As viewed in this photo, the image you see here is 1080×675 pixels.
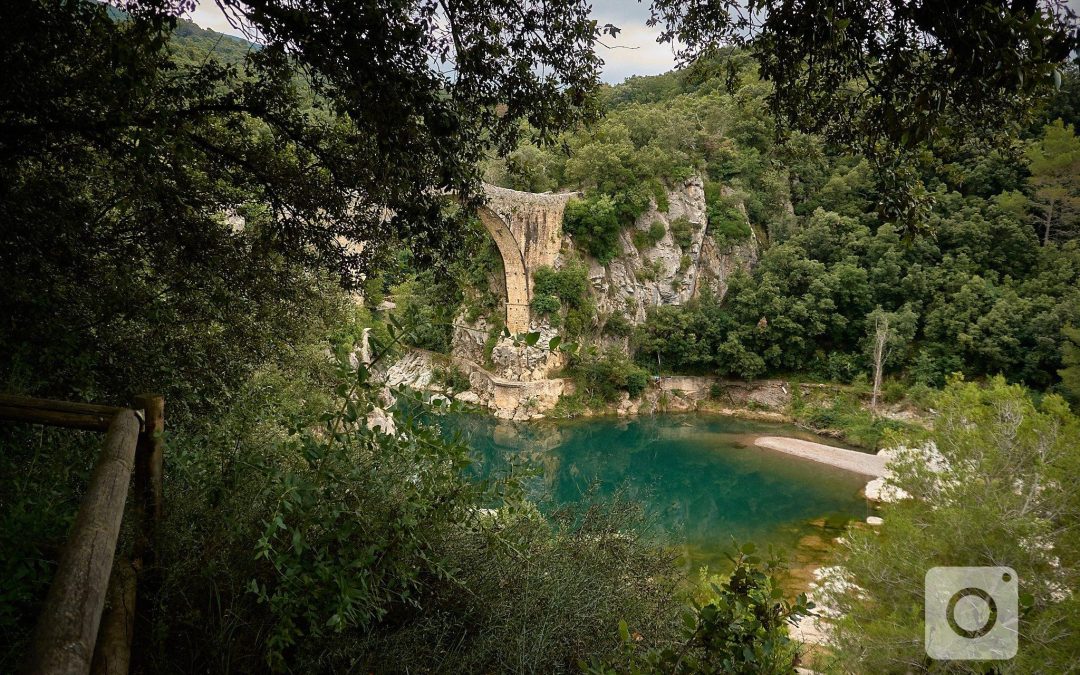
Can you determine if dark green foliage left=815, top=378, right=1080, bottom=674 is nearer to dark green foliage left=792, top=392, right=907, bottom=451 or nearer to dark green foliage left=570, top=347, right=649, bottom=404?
dark green foliage left=792, top=392, right=907, bottom=451

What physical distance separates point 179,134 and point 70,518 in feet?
4.03

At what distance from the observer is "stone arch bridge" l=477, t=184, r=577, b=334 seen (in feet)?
61.8

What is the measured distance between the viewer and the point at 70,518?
148cm

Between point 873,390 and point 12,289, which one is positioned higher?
point 12,289

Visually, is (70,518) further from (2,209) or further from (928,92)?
(928,92)

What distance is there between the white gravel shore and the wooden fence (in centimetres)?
1546

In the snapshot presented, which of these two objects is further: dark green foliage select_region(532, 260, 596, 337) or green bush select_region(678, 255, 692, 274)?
green bush select_region(678, 255, 692, 274)

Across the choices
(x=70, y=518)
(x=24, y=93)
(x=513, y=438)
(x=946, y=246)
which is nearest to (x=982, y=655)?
(x=70, y=518)

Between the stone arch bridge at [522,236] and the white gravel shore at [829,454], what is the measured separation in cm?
849

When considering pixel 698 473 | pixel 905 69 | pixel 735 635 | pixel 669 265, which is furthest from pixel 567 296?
pixel 735 635

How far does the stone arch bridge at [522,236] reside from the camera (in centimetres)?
1883

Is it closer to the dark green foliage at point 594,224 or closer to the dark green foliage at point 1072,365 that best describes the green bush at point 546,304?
the dark green foliage at point 594,224

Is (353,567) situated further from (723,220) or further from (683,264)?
(723,220)

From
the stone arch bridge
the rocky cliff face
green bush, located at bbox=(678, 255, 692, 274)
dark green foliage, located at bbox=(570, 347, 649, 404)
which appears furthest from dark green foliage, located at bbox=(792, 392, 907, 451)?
the stone arch bridge
